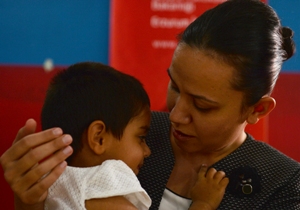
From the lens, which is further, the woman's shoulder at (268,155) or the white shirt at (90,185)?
the woman's shoulder at (268,155)

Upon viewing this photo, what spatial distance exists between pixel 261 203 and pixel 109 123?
495mm

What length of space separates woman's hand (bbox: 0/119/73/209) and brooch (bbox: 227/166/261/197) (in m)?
0.58

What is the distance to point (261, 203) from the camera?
4.61 feet

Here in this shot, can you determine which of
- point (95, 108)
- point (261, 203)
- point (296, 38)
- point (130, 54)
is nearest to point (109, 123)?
point (95, 108)

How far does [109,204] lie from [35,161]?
0.77 ft

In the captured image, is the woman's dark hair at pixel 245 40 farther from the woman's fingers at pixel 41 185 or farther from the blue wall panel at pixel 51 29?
the blue wall panel at pixel 51 29

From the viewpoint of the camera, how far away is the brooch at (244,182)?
1.42m

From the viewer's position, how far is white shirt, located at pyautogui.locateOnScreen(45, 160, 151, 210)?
3.72ft

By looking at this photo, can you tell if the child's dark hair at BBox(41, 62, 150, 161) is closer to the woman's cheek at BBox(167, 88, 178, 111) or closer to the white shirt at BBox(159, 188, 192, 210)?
the woman's cheek at BBox(167, 88, 178, 111)

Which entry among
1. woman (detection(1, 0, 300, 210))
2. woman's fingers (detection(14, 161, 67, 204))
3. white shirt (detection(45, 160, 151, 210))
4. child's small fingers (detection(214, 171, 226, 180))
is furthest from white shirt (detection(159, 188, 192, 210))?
woman's fingers (detection(14, 161, 67, 204))

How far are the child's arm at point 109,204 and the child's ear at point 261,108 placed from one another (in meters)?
0.47

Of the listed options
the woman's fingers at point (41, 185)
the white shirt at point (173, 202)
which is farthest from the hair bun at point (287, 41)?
the woman's fingers at point (41, 185)

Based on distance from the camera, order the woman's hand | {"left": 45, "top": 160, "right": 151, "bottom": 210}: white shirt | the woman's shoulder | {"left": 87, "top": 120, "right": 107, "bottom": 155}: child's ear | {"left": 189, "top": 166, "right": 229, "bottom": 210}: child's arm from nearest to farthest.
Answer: the woman's hand
{"left": 45, "top": 160, "right": 151, "bottom": 210}: white shirt
{"left": 87, "top": 120, "right": 107, "bottom": 155}: child's ear
{"left": 189, "top": 166, "right": 229, "bottom": 210}: child's arm
the woman's shoulder

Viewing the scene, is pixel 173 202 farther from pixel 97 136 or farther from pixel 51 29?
pixel 51 29
